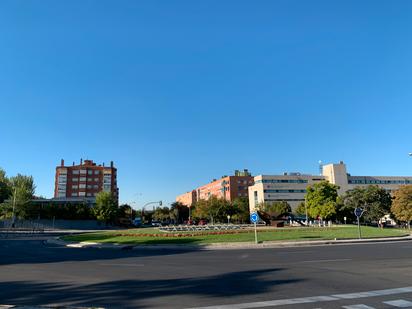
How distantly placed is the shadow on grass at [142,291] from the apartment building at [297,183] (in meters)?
115

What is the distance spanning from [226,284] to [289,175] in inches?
4895

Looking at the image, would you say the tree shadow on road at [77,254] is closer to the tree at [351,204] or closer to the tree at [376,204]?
the tree at [351,204]

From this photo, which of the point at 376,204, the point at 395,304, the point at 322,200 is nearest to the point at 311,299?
the point at 395,304

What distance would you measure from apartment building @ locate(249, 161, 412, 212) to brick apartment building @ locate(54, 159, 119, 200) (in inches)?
2167

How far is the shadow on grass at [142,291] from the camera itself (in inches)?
326

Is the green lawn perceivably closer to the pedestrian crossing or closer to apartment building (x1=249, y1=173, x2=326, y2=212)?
the pedestrian crossing

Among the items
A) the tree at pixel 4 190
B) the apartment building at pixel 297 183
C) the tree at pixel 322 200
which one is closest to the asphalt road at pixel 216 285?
the tree at pixel 322 200

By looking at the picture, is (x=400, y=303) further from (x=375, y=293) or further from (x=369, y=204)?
(x=369, y=204)

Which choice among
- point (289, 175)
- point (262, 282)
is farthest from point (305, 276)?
point (289, 175)

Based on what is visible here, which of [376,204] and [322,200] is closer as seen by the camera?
[322,200]

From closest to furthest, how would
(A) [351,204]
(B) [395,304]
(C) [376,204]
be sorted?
1. (B) [395,304]
2. (C) [376,204]
3. (A) [351,204]

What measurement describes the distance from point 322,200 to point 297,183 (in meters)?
57.7

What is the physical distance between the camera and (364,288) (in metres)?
9.40

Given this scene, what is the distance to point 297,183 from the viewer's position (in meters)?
130
